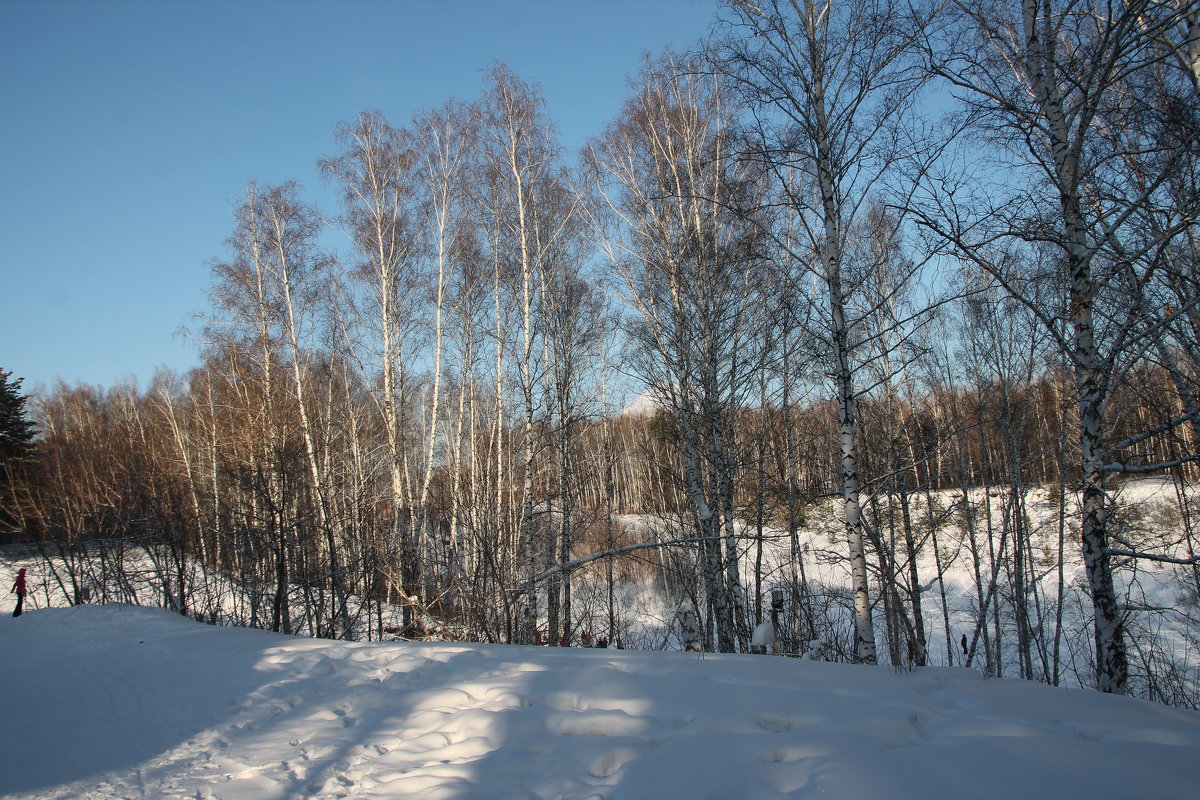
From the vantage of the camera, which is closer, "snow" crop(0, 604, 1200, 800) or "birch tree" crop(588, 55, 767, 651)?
"snow" crop(0, 604, 1200, 800)

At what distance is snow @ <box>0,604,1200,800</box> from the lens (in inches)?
96.7

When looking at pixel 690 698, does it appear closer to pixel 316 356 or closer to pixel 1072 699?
pixel 1072 699

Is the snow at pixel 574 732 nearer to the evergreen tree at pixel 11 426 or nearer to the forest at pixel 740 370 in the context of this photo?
the forest at pixel 740 370

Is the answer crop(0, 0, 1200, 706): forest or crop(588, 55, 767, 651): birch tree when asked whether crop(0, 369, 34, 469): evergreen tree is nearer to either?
crop(0, 0, 1200, 706): forest

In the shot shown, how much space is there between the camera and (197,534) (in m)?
10.4

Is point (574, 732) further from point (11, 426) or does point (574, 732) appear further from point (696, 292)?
point (11, 426)

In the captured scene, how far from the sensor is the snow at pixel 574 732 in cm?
246

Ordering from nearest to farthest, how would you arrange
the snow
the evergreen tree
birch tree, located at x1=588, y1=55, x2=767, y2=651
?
the snow < birch tree, located at x1=588, y1=55, x2=767, y2=651 < the evergreen tree

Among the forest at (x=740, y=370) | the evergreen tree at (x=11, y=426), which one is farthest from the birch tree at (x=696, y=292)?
the evergreen tree at (x=11, y=426)

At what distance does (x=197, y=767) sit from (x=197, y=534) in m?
9.00

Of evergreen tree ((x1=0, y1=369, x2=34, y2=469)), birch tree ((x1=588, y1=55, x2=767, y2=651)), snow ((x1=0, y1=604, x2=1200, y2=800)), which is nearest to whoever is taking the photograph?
snow ((x1=0, y1=604, x2=1200, y2=800))

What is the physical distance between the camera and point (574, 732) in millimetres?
3162

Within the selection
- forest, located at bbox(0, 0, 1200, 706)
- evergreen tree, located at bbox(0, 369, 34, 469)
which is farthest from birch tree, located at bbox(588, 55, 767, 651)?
evergreen tree, located at bbox(0, 369, 34, 469)

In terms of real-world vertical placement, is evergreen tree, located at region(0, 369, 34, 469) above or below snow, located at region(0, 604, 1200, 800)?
above
